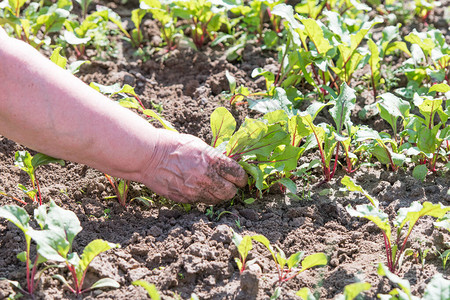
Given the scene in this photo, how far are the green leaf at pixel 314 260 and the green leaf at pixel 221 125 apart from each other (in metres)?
0.81

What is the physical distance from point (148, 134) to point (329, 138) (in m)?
0.89

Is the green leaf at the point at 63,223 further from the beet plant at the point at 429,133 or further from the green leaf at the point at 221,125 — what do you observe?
the beet plant at the point at 429,133

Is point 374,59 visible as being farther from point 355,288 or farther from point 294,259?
point 355,288

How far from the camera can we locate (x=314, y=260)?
2.21 metres

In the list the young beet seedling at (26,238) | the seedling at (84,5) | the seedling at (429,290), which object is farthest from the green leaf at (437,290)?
the seedling at (84,5)

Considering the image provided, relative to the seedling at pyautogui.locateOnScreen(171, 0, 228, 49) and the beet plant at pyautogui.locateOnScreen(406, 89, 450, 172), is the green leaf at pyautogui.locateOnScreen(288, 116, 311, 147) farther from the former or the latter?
the seedling at pyautogui.locateOnScreen(171, 0, 228, 49)

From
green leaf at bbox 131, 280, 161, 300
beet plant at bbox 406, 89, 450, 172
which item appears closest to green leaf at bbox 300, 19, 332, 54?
beet plant at bbox 406, 89, 450, 172

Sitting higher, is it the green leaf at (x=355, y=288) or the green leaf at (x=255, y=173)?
the green leaf at (x=355, y=288)

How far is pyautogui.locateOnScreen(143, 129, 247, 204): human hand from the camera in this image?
2.62 metres

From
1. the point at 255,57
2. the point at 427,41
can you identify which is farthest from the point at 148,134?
the point at 427,41

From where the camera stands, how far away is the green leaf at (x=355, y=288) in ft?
6.33

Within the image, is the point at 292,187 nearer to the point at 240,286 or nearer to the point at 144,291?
the point at 240,286

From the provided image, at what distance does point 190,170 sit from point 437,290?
1.16 meters

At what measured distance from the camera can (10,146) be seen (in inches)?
120
